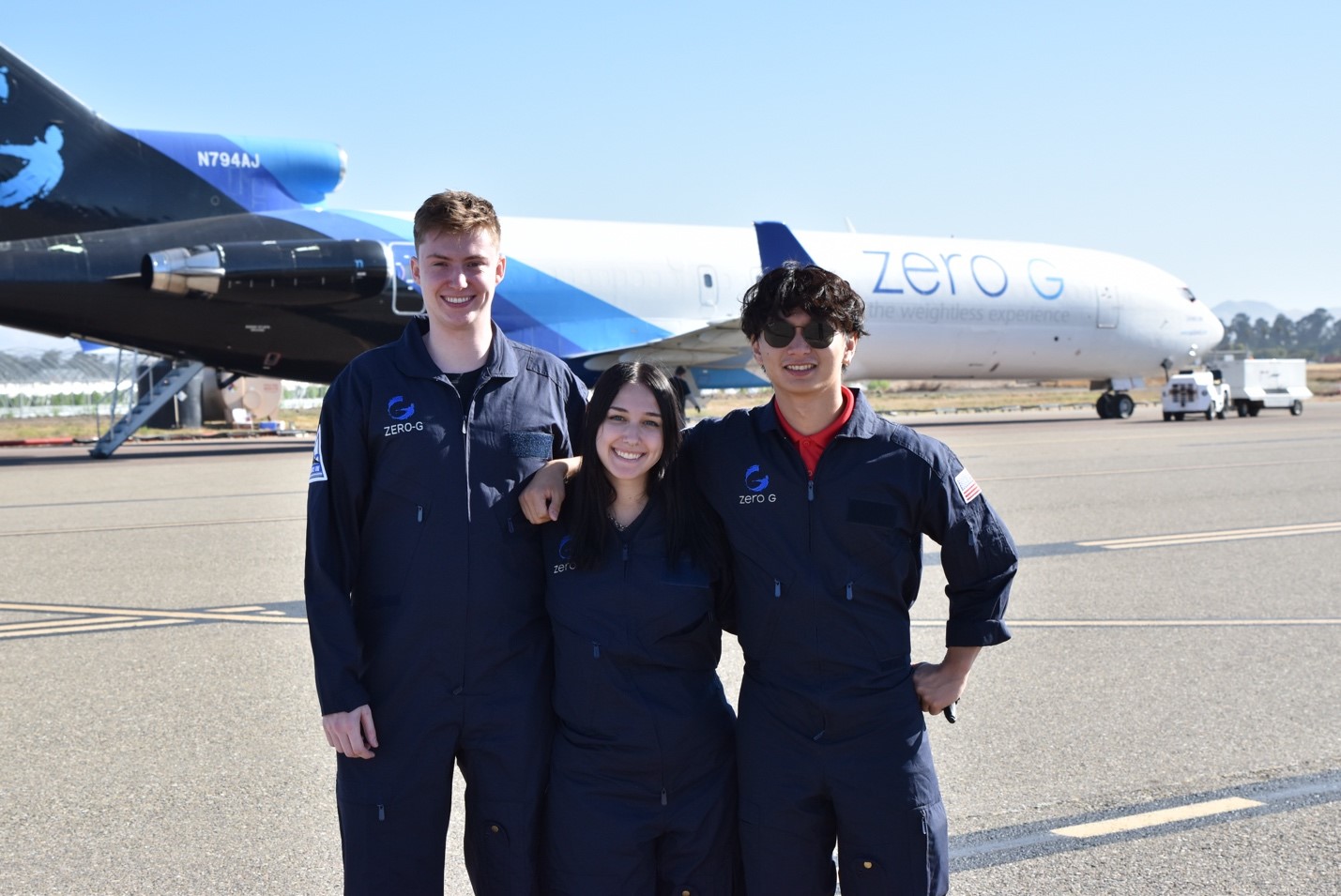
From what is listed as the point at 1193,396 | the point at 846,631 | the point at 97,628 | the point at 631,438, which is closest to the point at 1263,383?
the point at 1193,396

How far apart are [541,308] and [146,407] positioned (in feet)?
26.8

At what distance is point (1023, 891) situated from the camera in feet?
12.6

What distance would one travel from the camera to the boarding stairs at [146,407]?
23.8 meters

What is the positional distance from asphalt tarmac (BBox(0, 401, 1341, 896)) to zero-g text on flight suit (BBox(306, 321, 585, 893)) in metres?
0.78

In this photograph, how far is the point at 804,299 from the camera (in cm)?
340

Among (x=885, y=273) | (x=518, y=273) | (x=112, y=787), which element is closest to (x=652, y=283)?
(x=518, y=273)

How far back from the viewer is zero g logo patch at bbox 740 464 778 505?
3348mm

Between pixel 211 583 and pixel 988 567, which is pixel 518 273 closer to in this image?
pixel 211 583

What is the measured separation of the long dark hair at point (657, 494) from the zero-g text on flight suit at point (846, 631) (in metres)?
0.07

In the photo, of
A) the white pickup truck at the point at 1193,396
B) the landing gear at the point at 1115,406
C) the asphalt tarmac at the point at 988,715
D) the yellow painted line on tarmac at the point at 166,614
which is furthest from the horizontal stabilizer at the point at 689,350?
the yellow painted line on tarmac at the point at 166,614

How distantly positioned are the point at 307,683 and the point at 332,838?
2.24 meters

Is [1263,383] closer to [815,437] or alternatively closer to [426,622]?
[815,437]

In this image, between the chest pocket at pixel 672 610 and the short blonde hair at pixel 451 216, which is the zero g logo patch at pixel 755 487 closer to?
the chest pocket at pixel 672 610

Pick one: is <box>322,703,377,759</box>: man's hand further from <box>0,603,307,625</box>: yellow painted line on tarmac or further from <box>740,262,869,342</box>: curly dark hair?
<box>0,603,307,625</box>: yellow painted line on tarmac
